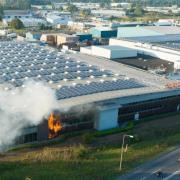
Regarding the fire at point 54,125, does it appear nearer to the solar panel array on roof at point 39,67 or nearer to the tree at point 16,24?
the solar panel array on roof at point 39,67

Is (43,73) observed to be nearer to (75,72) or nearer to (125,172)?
(75,72)

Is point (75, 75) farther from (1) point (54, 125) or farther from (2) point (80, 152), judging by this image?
(2) point (80, 152)

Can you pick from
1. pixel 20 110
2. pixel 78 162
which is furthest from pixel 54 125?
pixel 78 162

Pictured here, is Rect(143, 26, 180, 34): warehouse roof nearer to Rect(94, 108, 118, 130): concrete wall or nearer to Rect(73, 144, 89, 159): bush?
Rect(94, 108, 118, 130): concrete wall

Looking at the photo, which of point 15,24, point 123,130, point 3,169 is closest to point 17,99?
point 3,169

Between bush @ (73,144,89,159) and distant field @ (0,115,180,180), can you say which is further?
bush @ (73,144,89,159)

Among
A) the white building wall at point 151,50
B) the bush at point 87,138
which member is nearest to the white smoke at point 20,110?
the bush at point 87,138

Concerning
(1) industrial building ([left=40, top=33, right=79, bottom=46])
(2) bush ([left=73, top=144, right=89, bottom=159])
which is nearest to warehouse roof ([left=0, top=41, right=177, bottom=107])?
(2) bush ([left=73, top=144, right=89, bottom=159])
